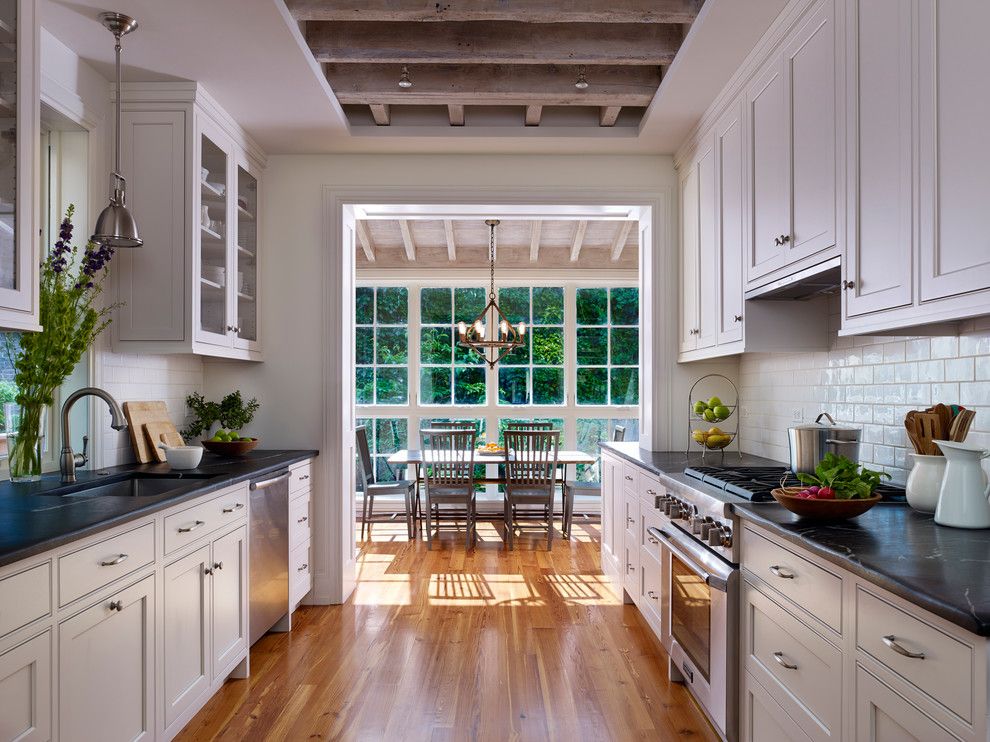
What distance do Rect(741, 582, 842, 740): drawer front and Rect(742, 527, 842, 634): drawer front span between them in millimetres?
58

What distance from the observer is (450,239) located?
666 cm

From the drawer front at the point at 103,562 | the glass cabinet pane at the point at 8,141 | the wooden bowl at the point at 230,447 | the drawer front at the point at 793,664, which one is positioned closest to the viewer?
the drawer front at the point at 793,664

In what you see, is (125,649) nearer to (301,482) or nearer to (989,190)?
(301,482)

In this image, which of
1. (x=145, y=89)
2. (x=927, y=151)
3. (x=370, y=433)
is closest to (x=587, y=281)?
(x=370, y=433)

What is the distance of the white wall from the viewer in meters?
2.08

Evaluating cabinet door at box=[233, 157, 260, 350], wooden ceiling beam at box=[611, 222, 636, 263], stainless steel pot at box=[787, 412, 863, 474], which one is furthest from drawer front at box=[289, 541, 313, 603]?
wooden ceiling beam at box=[611, 222, 636, 263]

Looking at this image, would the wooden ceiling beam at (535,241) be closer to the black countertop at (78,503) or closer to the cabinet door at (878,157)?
the black countertop at (78,503)

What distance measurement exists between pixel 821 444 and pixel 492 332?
Result: 466 centimetres

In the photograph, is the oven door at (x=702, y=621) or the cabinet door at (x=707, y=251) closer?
the oven door at (x=702, y=621)

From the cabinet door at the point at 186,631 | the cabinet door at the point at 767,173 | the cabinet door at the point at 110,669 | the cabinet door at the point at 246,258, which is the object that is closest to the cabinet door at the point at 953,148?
the cabinet door at the point at 767,173

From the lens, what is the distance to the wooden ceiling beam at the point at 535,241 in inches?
257

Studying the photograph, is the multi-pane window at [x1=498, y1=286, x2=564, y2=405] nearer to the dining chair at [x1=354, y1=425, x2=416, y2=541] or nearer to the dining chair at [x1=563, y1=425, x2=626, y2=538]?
the dining chair at [x1=563, y1=425, x2=626, y2=538]

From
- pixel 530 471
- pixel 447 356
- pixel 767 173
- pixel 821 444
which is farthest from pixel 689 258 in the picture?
pixel 447 356

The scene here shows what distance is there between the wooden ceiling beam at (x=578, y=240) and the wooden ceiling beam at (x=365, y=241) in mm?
1978
